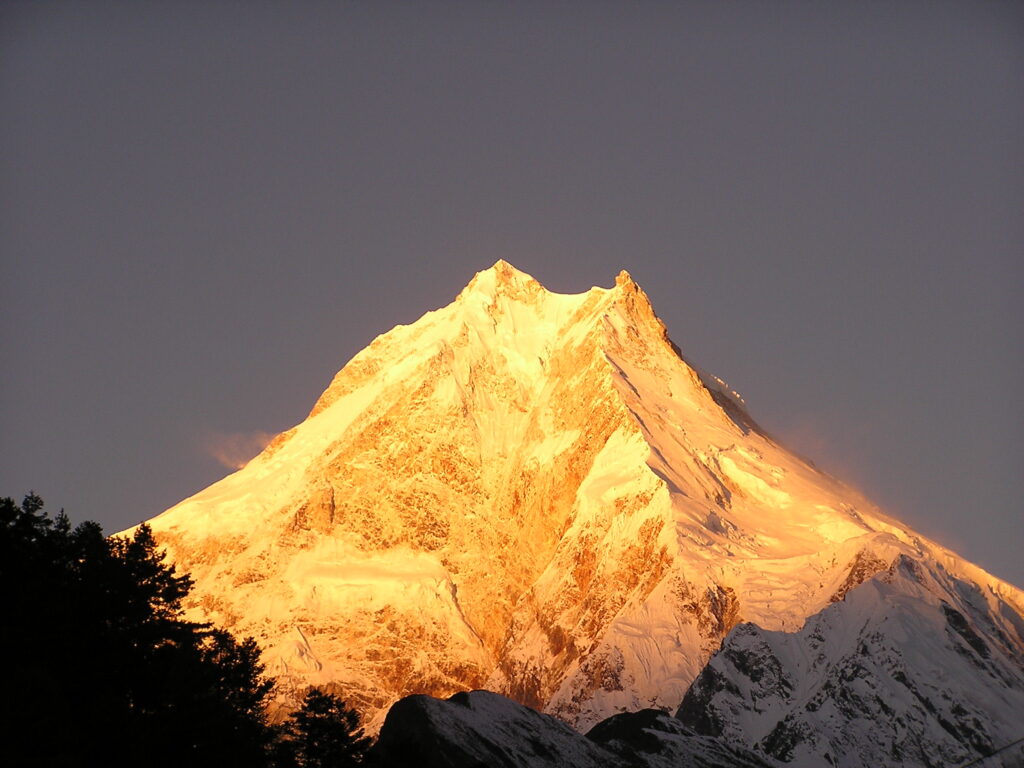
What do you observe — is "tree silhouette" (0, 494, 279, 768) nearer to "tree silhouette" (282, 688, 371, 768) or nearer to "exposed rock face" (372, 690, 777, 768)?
"tree silhouette" (282, 688, 371, 768)

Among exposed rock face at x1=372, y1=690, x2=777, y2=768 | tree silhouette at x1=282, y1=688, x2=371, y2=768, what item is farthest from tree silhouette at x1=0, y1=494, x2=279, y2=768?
exposed rock face at x1=372, y1=690, x2=777, y2=768

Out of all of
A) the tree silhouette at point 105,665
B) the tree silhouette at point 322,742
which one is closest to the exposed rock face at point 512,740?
the tree silhouette at point 322,742

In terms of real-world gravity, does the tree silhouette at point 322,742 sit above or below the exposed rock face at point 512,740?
below

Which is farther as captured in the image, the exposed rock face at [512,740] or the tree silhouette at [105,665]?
the exposed rock face at [512,740]

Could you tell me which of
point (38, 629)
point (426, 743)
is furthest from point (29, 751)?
point (426, 743)

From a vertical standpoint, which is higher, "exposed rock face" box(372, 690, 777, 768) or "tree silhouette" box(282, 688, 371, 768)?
"exposed rock face" box(372, 690, 777, 768)

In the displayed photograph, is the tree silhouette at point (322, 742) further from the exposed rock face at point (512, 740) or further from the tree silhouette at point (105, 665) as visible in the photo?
the exposed rock face at point (512, 740)

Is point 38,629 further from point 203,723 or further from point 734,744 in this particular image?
point 734,744

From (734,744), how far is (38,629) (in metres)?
115

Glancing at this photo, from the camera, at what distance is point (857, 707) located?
19988cm

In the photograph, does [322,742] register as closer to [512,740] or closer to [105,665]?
[105,665]

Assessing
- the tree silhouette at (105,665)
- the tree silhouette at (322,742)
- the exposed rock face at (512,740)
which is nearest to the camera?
the tree silhouette at (105,665)

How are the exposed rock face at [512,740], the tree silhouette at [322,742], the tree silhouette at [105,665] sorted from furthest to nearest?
the exposed rock face at [512,740] < the tree silhouette at [322,742] < the tree silhouette at [105,665]

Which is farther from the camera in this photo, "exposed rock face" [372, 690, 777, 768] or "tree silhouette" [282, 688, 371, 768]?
"exposed rock face" [372, 690, 777, 768]
